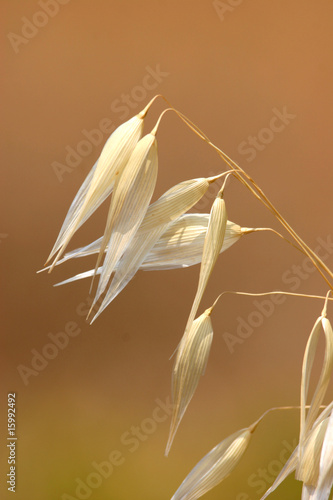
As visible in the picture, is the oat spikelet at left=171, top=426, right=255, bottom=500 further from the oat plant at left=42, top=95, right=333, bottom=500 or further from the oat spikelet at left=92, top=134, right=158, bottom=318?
the oat spikelet at left=92, top=134, right=158, bottom=318

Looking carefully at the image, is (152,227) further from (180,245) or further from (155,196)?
(155,196)

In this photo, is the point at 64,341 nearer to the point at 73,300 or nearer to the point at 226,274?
the point at 73,300

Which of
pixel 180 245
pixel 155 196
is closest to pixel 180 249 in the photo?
pixel 180 245

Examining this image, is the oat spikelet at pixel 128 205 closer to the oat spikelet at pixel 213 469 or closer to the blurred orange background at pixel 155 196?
the oat spikelet at pixel 213 469

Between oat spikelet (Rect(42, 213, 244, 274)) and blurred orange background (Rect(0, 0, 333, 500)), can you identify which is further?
blurred orange background (Rect(0, 0, 333, 500))

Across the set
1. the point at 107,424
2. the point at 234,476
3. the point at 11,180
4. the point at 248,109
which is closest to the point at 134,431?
the point at 107,424

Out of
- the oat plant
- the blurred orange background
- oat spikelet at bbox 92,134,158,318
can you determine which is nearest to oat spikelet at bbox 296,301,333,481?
the oat plant

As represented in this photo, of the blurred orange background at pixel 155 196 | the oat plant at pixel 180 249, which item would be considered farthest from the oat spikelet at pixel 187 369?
the blurred orange background at pixel 155 196
